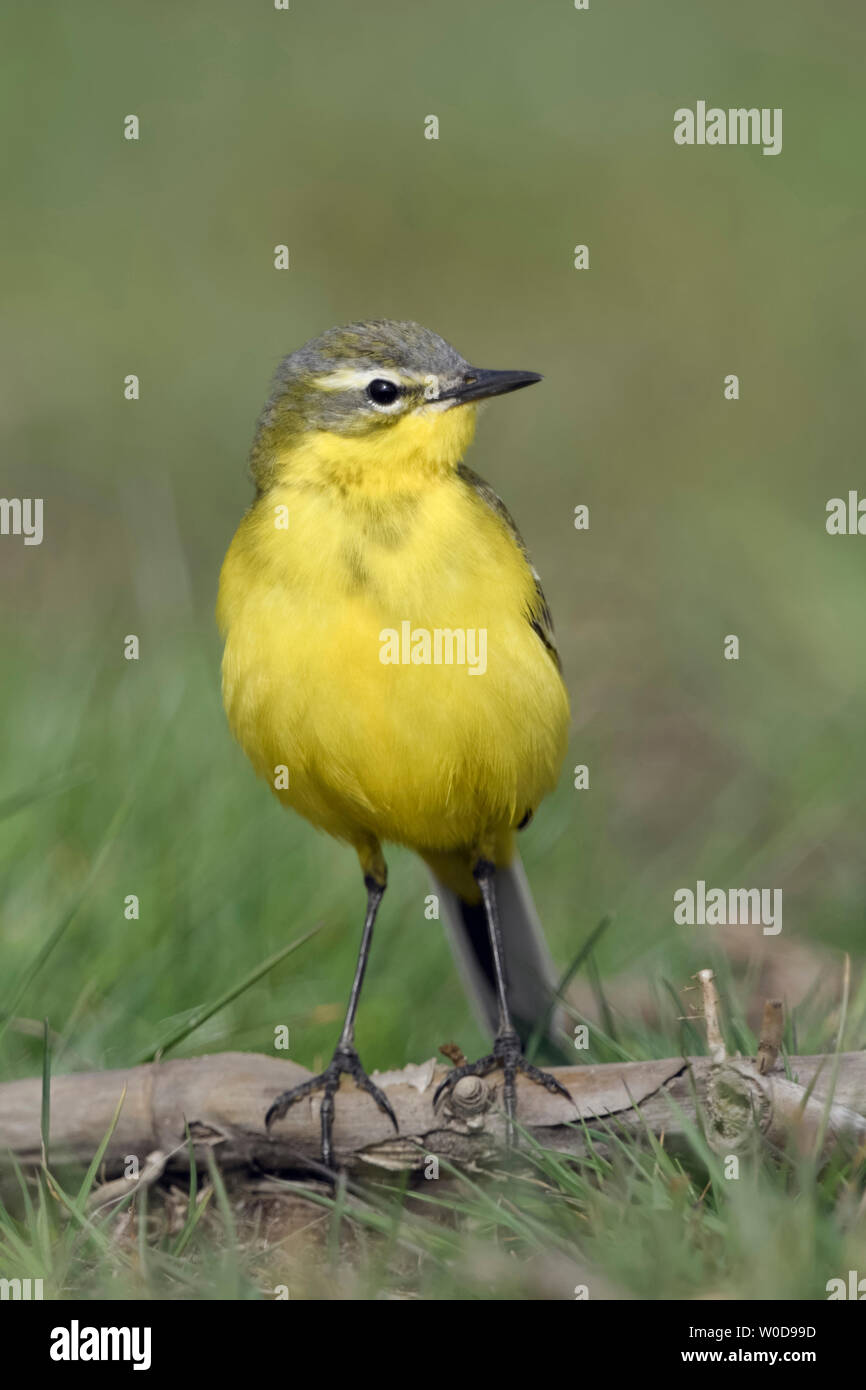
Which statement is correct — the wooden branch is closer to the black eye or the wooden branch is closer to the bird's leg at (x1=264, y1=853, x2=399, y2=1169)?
the bird's leg at (x1=264, y1=853, x2=399, y2=1169)

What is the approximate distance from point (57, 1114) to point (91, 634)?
4.05m

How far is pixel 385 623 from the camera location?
4.85 metres

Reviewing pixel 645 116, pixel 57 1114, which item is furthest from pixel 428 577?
pixel 645 116

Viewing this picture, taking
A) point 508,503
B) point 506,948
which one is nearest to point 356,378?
point 506,948

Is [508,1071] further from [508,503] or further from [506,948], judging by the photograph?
[508,503]

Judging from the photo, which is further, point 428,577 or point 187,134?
point 187,134

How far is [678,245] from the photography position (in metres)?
13.5

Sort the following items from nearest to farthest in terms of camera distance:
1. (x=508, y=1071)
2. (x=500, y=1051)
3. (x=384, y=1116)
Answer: (x=384, y=1116), (x=508, y=1071), (x=500, y=1051)

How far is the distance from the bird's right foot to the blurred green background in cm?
77

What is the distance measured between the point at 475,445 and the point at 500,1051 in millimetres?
7716

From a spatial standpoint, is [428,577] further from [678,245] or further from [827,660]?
[678,245]

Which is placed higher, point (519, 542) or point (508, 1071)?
point (519, 542)

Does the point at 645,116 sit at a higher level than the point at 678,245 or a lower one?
higher
